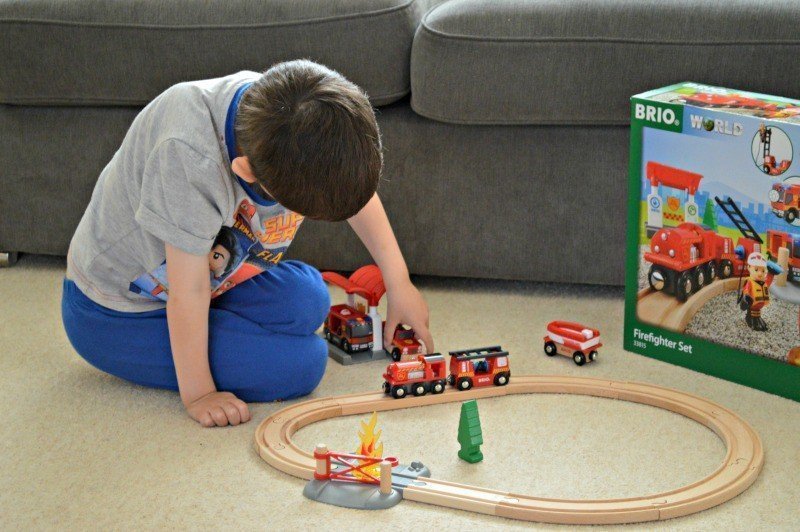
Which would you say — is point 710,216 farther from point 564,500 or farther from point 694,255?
point 564,500

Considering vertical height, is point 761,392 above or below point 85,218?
below

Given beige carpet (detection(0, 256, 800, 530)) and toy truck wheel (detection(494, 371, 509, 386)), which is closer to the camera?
beige carpet (detection(0, 256, 800, 530))

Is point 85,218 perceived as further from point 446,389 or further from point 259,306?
point 446,389

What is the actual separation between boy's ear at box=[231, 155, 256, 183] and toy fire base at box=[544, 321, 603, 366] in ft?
1.79

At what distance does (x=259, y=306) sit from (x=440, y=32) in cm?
53

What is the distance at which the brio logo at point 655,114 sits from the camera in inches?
56.1

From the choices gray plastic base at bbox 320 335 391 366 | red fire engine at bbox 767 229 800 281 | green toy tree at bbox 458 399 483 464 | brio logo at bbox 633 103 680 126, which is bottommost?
gray plastic base at bbox 320 335 391 366

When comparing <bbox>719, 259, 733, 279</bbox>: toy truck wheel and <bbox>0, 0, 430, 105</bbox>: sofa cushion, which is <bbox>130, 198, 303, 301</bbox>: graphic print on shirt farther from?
<bbox>719, 259, 733, 279</bbox>: toy truck wheel

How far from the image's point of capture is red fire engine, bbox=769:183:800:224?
1.32 meters

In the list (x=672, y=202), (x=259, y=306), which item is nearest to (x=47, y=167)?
(x=259, y=306)

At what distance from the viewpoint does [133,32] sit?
1736 mm

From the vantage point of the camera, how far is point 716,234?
4.66 feet

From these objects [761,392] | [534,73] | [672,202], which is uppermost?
[534,73]

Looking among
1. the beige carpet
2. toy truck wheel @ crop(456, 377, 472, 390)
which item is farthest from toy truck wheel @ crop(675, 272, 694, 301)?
toy truck wheel @ crop(456, 377, 472, 390)
